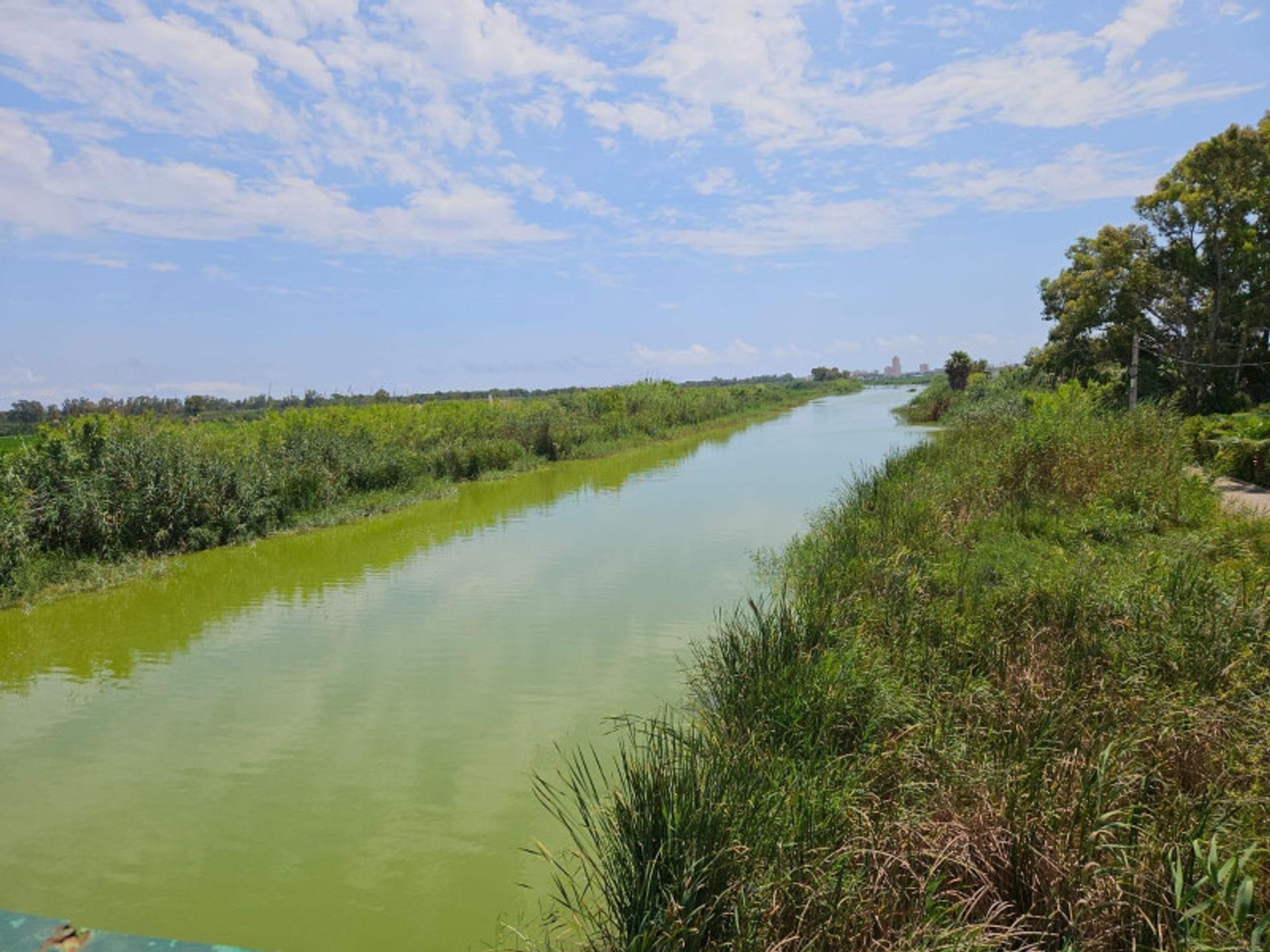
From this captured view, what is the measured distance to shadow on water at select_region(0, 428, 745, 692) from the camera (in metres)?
7.64

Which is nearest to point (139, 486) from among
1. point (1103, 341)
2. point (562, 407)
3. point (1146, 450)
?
point (1146, 450)

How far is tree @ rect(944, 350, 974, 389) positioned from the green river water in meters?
38.2

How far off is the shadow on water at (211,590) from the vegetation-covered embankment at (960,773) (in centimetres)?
551

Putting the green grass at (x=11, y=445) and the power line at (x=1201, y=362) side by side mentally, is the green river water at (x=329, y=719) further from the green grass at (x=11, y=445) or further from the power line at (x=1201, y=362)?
the power line at (x=1201, y=362)

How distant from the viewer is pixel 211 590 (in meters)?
10.1

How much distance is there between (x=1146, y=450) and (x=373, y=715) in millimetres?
9020

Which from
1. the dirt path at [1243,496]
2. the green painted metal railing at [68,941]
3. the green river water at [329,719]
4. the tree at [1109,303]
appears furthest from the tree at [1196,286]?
the green painted metal railing at [68,941]

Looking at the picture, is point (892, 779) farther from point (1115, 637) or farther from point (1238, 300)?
point (1238, 300)

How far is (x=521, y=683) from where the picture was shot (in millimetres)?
6477

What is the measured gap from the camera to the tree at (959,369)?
4672 cm

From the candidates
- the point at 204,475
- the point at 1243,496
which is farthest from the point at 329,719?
the point at 1243,496

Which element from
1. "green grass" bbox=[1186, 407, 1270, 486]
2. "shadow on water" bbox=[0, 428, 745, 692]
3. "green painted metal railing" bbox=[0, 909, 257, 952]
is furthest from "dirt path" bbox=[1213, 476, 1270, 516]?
"shadow on water" bbox=[0, 428, 745, 692]

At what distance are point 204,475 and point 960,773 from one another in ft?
41.9

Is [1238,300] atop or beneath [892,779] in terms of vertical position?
atop
